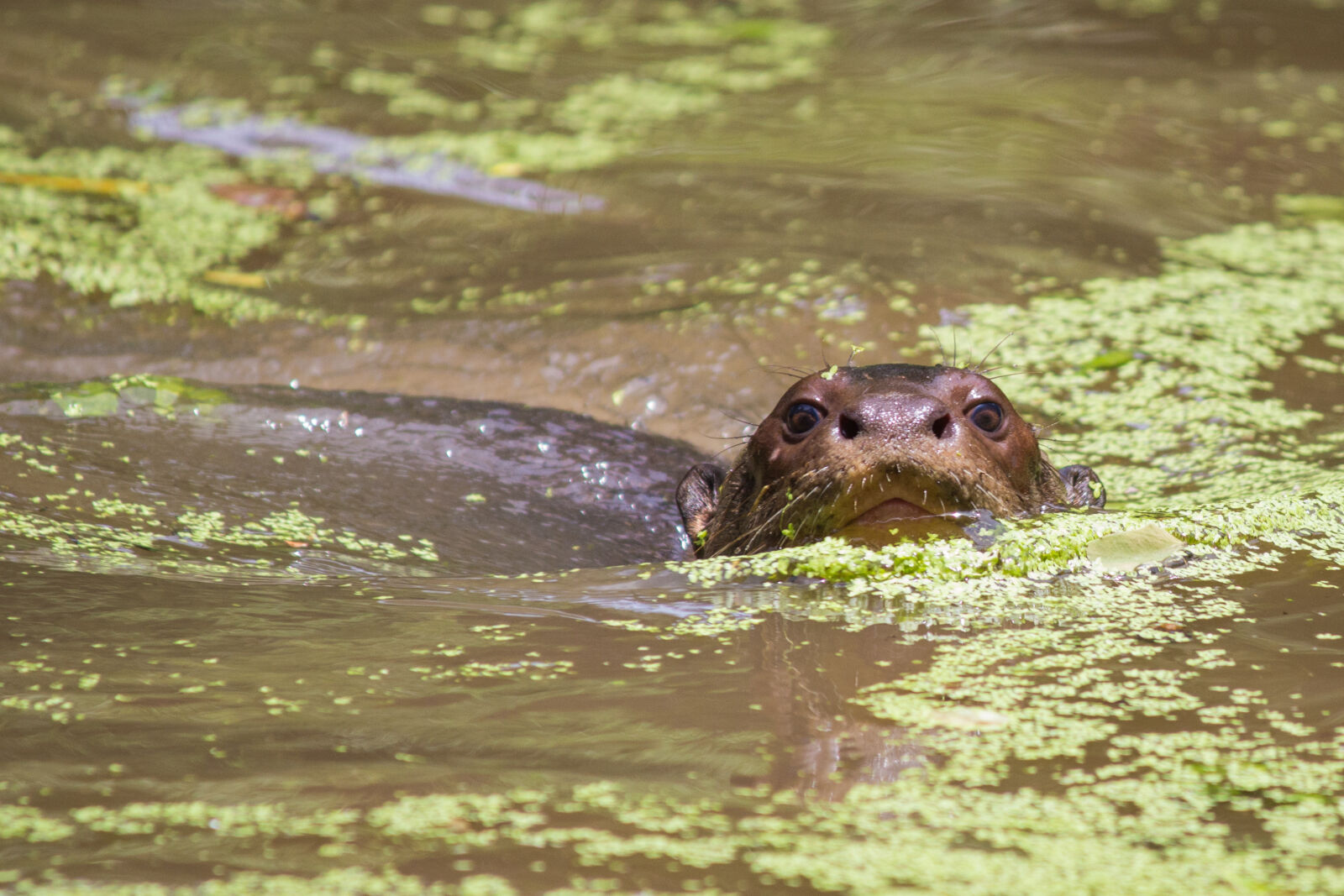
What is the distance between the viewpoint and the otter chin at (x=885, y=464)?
3154mm

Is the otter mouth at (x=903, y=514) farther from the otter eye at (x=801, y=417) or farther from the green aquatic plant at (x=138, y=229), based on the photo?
the green aquatic plant at (x=138, y=229)

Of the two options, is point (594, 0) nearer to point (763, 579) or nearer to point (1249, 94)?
point (1249, 94)

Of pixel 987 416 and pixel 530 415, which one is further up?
pixel 987 416

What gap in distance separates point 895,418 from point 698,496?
3.88ft

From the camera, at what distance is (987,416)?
3.49 meters

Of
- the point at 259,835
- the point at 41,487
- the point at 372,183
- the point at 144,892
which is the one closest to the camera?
the point at 144,892

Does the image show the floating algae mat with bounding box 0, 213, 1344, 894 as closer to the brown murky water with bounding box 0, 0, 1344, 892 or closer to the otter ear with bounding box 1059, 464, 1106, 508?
the brown murky water with bounding box 0, 0, 1344, 892

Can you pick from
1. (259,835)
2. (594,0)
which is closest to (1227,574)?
(259,835)

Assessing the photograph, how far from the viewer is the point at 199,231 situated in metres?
6.98

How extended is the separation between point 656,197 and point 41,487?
12.5 feet

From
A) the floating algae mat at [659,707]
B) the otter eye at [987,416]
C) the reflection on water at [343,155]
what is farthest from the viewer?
the reflection on water at [343,155]

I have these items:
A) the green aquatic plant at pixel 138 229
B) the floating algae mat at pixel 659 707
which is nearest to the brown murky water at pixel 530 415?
the floating algae mat at pixel 659 707

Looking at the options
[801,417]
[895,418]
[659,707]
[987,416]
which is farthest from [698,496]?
[659,707]

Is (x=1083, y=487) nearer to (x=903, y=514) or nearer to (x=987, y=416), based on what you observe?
(x=987, y=416)
